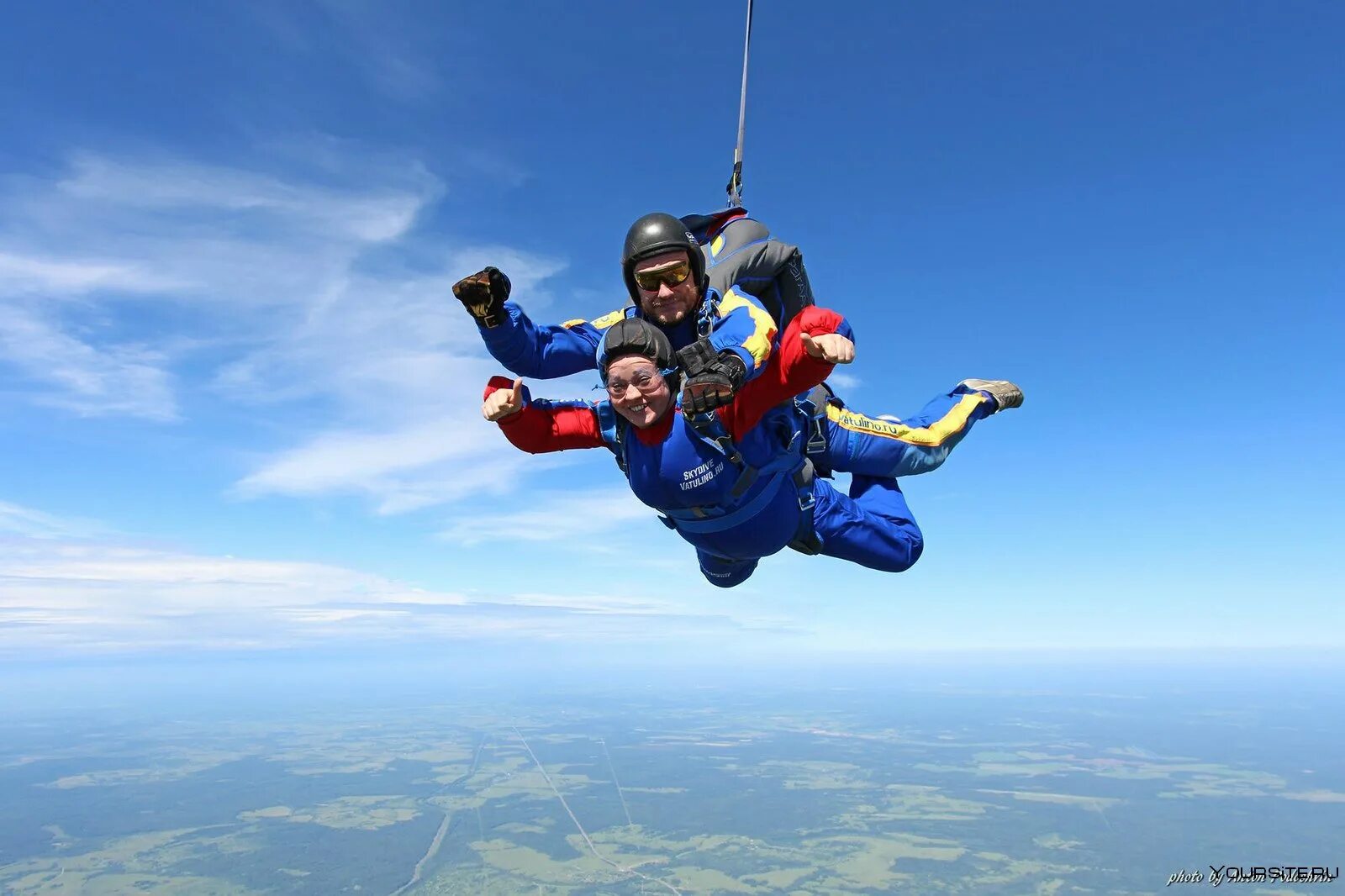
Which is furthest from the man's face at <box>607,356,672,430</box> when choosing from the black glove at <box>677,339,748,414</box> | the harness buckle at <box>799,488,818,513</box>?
the harness buckle at <box>799,488,818,513</box>

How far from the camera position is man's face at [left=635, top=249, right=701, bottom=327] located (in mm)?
2902

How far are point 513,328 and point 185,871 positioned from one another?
128m

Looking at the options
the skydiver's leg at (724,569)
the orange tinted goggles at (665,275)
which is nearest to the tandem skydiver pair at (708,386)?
the orange tinted goggles at (665,275)

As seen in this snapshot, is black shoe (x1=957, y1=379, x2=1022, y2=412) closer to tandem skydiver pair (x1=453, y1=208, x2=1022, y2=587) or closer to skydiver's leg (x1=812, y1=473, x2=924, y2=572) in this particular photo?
tandem skydiver pair (x1=453, y1=208, x2=1022, y2=587)

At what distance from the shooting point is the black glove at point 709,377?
242 cm

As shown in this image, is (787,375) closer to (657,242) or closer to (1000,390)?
(657,242)

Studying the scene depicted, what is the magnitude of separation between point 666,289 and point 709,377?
69 centimetres

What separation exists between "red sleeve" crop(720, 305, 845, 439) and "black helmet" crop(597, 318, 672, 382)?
350 millimetres

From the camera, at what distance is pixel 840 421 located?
155 inches

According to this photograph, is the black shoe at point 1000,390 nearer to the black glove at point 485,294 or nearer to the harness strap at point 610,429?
the harness strap at point 610,429

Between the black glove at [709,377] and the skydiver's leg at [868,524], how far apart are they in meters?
1.64

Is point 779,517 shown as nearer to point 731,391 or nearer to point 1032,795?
point 731,391

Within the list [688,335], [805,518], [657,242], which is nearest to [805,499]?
[805,518]

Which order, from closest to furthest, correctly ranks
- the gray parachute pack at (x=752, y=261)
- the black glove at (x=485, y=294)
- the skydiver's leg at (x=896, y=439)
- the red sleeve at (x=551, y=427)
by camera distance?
the black glove at (x=485, y=294) → the red sleeve at (x=551, y=427) → the gray parachute pack at (x=752, y=261) → the skydiver's leg at (x=896, y=439)
